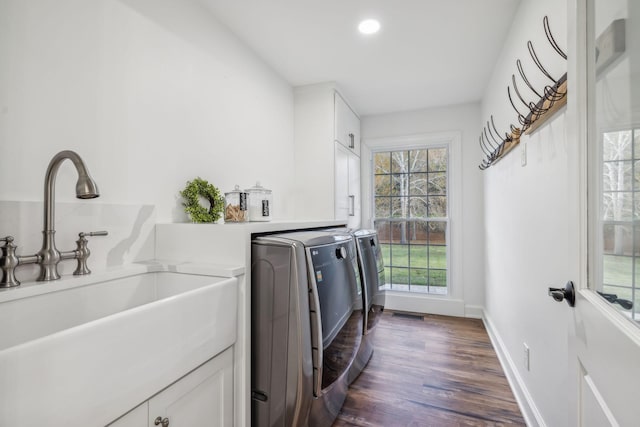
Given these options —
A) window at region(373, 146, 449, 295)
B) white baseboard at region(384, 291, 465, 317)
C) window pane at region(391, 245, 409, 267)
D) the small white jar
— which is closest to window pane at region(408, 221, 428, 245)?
window at region(373, 146, 449, 295)

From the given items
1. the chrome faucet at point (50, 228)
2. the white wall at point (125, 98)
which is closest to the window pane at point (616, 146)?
the chrome faucet at point (50, 228)

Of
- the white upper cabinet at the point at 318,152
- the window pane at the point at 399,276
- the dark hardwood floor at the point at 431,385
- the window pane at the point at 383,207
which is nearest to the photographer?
the dark hardwood floor at the point at 431,385

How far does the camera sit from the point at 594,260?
753 mm

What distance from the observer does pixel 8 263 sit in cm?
92

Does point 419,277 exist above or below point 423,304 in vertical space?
above

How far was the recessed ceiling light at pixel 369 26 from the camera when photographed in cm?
196

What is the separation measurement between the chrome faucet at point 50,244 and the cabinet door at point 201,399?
1.91 ft

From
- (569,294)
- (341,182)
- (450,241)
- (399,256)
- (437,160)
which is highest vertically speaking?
(437,160)

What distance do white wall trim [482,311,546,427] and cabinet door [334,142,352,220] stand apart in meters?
1.72

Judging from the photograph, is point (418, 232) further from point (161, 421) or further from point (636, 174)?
point (161, 421)

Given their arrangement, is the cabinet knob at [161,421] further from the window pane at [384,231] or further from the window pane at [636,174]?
the window pane at [384,231]

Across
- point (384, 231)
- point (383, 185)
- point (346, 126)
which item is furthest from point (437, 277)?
point (346, 126)

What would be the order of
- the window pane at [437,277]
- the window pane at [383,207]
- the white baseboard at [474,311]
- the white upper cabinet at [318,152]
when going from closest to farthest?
the white upper cabinet at [318,152]
the white baseboard at [474,311]
the window pane at [437,277]
the window pane at [383,207]

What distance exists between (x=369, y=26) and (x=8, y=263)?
221 centimetres
